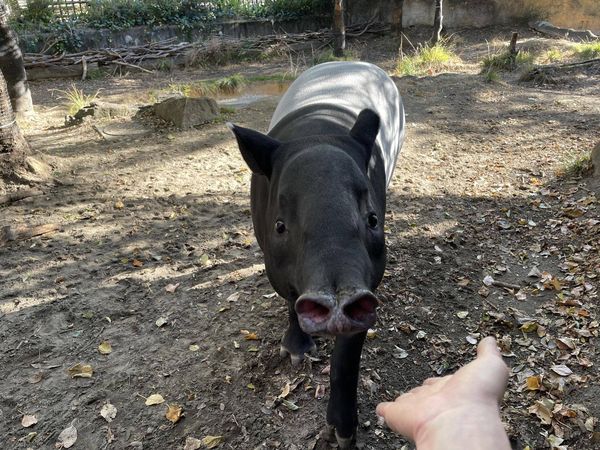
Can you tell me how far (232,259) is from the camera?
14.9ft

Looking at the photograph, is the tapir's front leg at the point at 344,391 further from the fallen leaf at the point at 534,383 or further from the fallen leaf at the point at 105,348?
A: the fallen leaf at the point at 105,348

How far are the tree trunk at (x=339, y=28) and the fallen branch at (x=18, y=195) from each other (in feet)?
31.4

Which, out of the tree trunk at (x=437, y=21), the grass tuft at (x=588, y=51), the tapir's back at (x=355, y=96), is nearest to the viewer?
the tapir's back at (x=355, y=96)

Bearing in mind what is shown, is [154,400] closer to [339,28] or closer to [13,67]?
[13,67]

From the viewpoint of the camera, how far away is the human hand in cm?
137

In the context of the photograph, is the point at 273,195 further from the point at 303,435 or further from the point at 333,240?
the point at 303,435

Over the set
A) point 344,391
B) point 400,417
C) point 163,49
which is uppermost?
point 400,417

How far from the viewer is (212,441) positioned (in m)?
2.85

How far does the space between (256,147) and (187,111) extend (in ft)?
17.9

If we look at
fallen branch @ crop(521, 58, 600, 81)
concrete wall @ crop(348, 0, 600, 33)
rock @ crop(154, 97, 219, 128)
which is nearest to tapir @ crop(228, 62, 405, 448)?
rock @ crop(154, 97, 219, 128)

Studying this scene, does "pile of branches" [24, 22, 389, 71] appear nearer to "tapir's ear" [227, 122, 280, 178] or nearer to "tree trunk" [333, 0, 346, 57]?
"tree trunk" [333, 0, 346, 57]

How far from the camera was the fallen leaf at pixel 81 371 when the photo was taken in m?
3.31

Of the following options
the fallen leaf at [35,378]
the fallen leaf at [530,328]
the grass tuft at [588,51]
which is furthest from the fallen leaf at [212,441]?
the grass tuft at [588,51]

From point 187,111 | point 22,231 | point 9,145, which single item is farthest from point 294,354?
point 187,111
